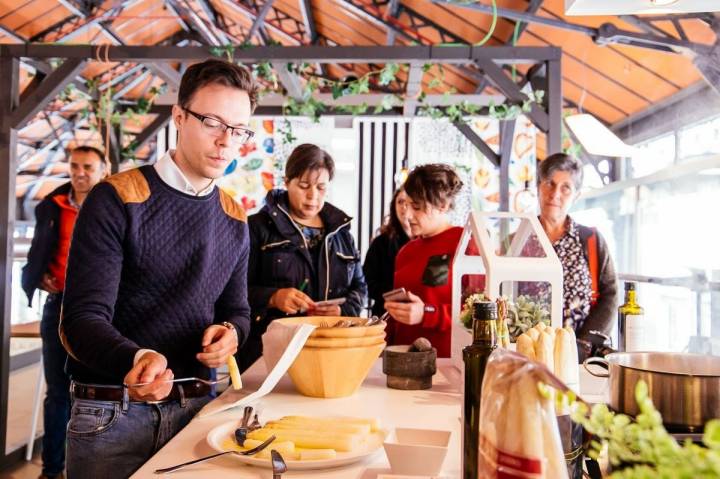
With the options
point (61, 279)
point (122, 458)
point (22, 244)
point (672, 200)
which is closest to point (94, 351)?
point (122, 458)

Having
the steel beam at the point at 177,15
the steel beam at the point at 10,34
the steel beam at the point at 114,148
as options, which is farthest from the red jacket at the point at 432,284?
the steel beam at the point at 177,15

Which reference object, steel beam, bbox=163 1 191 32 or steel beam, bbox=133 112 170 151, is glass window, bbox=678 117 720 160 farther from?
steel beam, bbox=163 1 191 32

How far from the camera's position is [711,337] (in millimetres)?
3318

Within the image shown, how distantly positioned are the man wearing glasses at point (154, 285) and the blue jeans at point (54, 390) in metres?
2.06

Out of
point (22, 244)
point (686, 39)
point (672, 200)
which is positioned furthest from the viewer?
point (22, 244)

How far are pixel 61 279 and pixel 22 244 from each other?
175 cm

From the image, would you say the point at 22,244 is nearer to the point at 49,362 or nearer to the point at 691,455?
the point at 49,362

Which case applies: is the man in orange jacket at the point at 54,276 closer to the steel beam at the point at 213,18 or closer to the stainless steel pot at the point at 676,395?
the stainless steel pot at the point at 676,395

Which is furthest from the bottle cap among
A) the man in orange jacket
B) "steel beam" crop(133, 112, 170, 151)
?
"steel beam" crop(133, 112, 170, 151)

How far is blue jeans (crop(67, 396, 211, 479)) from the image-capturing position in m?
1.52

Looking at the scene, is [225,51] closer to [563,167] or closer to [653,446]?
[563,167]

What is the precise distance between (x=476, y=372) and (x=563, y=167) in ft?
6.65

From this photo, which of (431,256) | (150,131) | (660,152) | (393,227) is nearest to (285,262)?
(431,256)

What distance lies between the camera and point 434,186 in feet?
8.05
